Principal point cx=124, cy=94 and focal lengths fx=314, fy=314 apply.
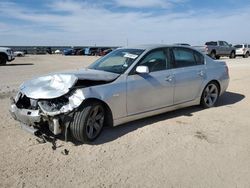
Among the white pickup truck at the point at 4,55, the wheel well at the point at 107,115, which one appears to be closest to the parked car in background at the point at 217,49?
the white pickup truck at the point at 4,55

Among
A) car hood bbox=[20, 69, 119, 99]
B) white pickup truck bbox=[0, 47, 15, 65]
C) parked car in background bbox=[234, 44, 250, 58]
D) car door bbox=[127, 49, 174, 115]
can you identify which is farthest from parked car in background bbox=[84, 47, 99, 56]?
car hood bbox=[20, 69, 119, 99]

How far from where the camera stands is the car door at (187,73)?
641 centimetres

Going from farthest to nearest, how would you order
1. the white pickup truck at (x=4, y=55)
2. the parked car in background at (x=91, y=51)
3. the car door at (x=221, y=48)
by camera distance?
the parked car in background at (x=91, y=51) < the car door at (x=221, y=48) < the white pickup truck at (x=4, y=55)

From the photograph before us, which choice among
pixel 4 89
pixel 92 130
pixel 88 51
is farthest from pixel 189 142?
pixel 88 51

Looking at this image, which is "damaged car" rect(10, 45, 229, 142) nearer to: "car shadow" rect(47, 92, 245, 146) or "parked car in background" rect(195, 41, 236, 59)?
"car shadow" rect(47, 92, 245, 146)

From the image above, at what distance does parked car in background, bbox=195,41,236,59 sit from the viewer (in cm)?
2838

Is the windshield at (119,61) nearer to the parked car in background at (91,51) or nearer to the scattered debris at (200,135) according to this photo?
the scattered debris at (200,135)

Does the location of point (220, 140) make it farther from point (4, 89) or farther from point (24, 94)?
point (4, 89)

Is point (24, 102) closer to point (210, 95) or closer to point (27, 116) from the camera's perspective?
point (27, 116)

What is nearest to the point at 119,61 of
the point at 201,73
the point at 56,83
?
the point at 56,83

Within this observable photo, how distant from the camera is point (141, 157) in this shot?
4.46 meters

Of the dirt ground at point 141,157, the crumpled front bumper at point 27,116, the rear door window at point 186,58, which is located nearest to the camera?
the dirt ground at point 141,157

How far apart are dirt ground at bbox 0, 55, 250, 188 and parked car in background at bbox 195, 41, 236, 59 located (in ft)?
75.6

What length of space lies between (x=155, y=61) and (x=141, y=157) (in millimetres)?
2280
